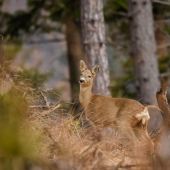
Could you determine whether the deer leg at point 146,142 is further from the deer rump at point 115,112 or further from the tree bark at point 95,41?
the tree bark at point 95,41

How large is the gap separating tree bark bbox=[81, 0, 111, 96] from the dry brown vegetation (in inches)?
74.2

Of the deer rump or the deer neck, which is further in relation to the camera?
the deer neck

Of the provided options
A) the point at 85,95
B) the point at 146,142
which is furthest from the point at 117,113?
the point at 85,95

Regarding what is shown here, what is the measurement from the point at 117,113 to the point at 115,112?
0.16 feet

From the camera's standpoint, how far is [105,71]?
7.03 m

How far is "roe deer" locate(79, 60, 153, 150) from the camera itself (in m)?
4.64

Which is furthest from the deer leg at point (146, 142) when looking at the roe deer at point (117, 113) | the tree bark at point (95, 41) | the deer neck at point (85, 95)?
the tree bark at point (95, 41)

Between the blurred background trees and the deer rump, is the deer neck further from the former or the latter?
the blurred background trees

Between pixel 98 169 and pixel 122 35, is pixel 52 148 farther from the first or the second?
pixel 122 35

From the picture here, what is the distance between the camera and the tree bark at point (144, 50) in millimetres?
A: 9438

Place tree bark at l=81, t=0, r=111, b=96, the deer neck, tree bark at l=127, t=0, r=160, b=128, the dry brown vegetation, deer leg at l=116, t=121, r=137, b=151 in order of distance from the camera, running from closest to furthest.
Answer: the dry brown vegetation, deer leg at l=116, t=121, r=137, b=151, the deer neck, tree bark at l=81, t=0, r=111, b=96, tree bark at l=127, t=0, r=160, b=128

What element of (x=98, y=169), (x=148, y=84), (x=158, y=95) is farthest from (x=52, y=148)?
(x=148, y=84)

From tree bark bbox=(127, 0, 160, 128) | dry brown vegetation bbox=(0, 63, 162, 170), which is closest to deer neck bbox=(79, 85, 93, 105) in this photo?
dry brown vegetation bbox=(0, 63, 162, 170)

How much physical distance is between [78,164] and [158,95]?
6.31ft
